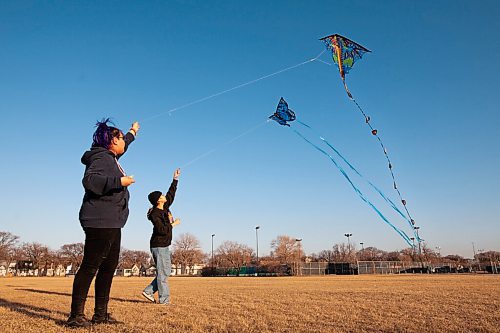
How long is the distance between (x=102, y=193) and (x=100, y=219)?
0.29 metres

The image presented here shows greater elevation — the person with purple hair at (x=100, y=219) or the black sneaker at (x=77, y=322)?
the person with purple hair at (x=100, y=219)

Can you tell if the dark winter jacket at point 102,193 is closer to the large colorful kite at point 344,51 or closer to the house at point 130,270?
the large colorful kite at point 344,51

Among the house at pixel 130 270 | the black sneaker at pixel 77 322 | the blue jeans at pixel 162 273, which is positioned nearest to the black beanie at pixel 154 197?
the blue jeans at pixel 162 273

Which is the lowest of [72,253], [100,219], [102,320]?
[102,320]

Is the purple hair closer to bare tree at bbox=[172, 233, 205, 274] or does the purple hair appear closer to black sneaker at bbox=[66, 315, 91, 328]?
black sneaker at bbox=[66, 315, 91, 328]

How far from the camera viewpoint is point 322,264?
5141 centimetres

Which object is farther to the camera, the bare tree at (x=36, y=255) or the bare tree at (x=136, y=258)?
the bare tree at (x=136, y=258)

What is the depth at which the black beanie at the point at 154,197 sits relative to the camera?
6.89 m

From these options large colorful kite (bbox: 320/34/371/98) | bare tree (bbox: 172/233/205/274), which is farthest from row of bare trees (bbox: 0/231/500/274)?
large colorful kite (bbox: 320/34/371/98)

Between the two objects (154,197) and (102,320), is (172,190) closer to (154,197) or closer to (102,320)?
(154,197)

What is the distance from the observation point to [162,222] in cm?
673

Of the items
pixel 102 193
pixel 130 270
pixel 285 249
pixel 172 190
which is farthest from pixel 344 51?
pixel 130 270

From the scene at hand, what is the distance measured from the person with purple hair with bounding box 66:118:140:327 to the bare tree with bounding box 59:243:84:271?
93.1m

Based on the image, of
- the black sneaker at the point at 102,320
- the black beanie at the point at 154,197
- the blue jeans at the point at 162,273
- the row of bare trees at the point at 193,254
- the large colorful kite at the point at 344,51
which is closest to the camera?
the black sneaker at the point at 102,320
